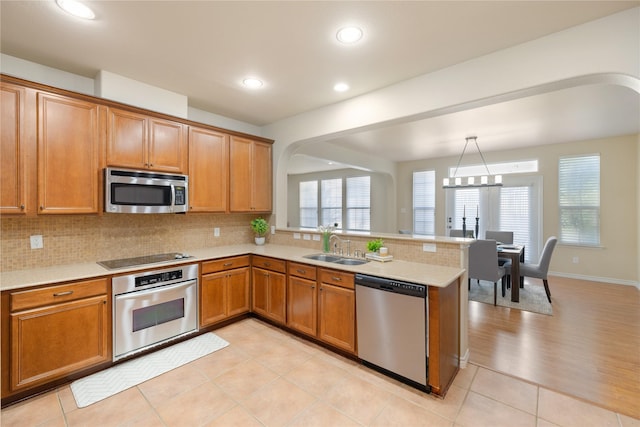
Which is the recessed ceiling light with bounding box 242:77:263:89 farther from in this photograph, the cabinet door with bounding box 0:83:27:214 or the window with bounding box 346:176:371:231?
the window with bounding box 346:176:371:231

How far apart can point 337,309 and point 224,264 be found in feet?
4.76

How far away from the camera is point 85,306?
2.29m

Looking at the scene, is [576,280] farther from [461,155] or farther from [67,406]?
[67,406]

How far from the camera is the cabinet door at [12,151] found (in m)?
2.13

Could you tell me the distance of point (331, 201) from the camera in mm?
9141

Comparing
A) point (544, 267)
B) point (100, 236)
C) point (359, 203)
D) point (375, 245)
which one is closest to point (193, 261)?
point (100, 236)

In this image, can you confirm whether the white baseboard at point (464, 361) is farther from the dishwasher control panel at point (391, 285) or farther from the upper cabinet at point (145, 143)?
the upper cabinet at point (145, 143)

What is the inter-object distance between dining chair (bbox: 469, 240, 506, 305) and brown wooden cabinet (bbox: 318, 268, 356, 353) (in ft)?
8.24

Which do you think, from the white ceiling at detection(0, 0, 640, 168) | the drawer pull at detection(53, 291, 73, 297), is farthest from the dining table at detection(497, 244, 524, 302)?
the drawer pull at detection(53, 291, 73, 297)

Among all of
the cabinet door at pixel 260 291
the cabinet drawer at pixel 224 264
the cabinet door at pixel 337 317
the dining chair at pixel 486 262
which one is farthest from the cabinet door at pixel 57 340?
the dining chair at pixel 486 262

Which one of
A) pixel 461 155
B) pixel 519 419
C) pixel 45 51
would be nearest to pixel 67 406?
pixel 45 51

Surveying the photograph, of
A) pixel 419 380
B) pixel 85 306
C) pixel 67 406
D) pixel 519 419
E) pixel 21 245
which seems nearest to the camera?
pixel 519 419

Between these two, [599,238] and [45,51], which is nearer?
[45,51]

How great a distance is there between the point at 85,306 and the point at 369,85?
3.27m
